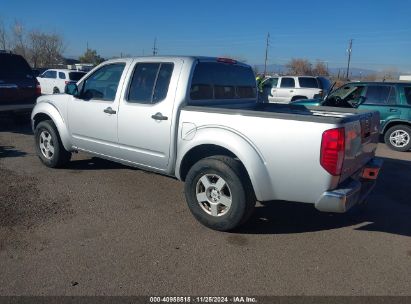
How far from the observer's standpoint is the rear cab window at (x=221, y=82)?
15.7 feet

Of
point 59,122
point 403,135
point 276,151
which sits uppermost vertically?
point 276,151

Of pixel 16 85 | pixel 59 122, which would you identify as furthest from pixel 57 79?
pixel 59 122

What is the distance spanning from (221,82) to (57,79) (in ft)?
58.5

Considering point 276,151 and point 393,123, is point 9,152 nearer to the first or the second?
point 276,151

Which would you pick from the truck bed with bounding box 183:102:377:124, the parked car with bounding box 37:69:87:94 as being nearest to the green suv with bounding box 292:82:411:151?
the truck bed with bounding box 183:102:377:124

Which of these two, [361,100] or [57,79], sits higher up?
[361,100]

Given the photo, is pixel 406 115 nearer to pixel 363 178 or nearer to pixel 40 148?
pixel 363 178

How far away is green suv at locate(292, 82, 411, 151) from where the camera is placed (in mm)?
9742

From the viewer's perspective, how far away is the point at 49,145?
636cm

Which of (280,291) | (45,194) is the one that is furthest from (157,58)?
(280,291)

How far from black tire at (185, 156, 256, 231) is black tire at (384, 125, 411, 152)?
7.22 m

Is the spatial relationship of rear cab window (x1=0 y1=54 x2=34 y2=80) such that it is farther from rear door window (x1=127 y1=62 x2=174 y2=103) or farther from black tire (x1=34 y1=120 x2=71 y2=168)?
rear door window (x1=127 y1=62 x2=174 y2=103)

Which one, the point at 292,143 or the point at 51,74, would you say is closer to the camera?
the point at 292,143

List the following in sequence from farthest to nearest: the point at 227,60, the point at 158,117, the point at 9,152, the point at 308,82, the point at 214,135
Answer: the point at 308,82 < the point at 9,152 < the point at 227,60 < the point at 158,117 < the point at 214,135
